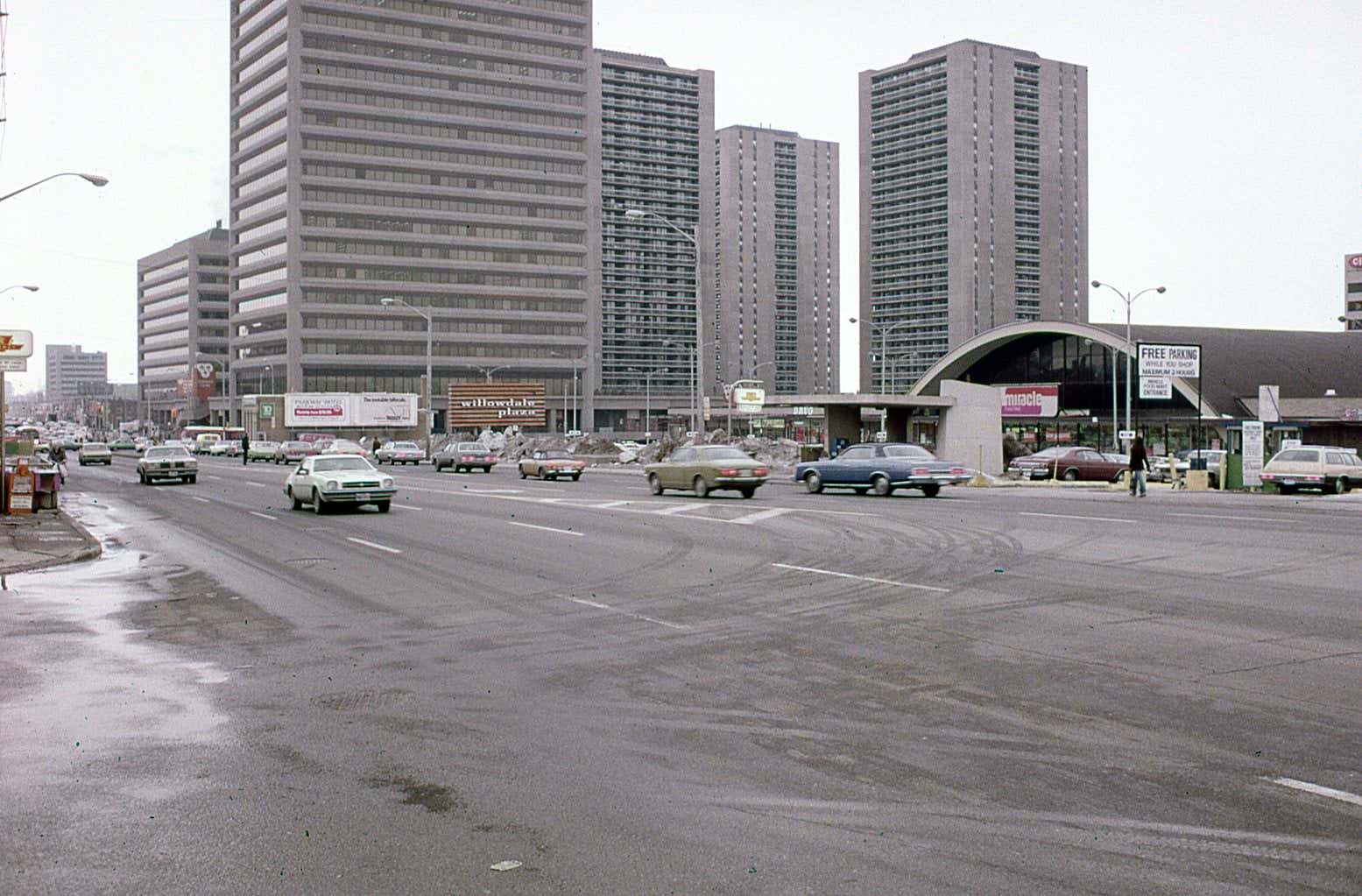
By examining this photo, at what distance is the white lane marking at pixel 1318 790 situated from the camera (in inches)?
214

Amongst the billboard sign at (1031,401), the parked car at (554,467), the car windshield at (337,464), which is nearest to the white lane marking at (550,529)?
the car windshield at (337,464)

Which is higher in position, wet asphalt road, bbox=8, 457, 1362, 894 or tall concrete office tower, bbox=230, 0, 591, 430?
tall concrete office tower, bbox=230, 0, 591, 430

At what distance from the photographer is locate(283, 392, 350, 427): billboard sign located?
386 ft

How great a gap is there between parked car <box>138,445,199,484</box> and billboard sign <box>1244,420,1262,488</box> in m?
38.3

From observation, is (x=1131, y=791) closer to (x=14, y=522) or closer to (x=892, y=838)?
(x=892, y=838)

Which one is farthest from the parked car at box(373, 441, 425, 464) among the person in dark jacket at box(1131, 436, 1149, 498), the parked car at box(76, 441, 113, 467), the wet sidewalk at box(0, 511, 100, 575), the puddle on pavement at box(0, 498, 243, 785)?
the puddle on pavement at box(0, 498, 243, 785)

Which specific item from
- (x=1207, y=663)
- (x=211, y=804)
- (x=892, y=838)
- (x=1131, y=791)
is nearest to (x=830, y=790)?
(x=892, y=838)

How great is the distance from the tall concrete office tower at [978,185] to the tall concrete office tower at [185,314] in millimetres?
106595

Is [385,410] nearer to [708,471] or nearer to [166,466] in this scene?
[166,466]

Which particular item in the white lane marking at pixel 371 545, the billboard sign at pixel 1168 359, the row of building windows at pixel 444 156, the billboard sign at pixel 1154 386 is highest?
the row of building windows at pixel 444 156

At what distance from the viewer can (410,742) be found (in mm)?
6695

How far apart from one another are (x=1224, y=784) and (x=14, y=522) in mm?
25765

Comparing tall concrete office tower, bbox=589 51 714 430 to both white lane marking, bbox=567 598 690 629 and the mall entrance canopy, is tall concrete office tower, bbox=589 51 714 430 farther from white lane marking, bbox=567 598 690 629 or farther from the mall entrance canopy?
white lane marking, bbox=567 598 690 629

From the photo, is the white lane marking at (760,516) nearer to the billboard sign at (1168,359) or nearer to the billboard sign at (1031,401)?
the billboard sign at (1168,359)
